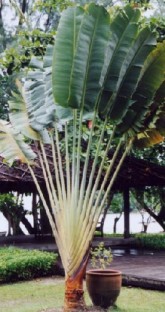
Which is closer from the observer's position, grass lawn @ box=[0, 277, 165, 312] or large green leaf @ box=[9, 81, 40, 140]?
grass lawn @ box=[0, 277, 165, 312]

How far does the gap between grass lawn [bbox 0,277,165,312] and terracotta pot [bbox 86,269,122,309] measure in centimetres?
15

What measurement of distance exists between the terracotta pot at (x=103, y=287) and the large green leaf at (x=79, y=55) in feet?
7.35

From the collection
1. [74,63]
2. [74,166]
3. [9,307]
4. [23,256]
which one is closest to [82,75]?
[74,63]

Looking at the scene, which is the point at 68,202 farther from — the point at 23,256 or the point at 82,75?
the point at 23,256

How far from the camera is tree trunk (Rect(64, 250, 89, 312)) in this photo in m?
5.91

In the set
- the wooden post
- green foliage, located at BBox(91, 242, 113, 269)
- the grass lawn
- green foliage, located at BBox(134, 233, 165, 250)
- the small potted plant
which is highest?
the wooden post

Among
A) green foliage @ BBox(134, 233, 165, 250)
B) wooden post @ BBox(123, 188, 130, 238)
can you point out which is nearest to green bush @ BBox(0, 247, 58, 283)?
green foliage @ BBox(134, 233, 165, 250)

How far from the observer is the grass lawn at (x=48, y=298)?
6.74 metres

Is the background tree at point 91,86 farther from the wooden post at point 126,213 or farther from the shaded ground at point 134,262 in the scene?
the wooden post at point 126,213

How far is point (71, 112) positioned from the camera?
6504 millimetres

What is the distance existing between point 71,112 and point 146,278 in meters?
3.28

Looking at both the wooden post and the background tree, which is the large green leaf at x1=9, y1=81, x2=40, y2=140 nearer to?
the background tree

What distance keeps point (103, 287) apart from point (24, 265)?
9.94 feet

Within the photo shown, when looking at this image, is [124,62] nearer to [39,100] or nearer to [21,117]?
[39,100]
